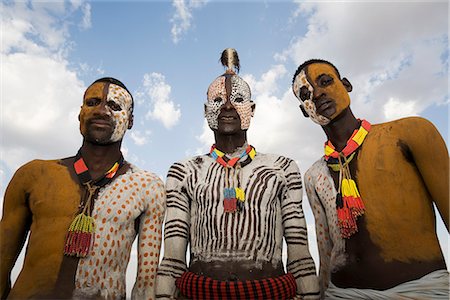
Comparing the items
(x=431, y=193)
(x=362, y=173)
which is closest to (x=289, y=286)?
(x=362, y=173)

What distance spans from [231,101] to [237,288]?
2.02 meters

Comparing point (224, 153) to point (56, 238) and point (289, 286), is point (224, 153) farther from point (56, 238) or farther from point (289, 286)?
point (56, 238)

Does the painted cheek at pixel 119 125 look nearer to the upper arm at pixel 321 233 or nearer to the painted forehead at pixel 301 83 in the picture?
the painted forehead at pixel 301 83

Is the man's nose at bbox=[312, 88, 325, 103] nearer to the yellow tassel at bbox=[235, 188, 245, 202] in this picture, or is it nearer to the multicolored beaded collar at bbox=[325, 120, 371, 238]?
the multicolored beaded collar at bbox=[325, 120, 371, 238]

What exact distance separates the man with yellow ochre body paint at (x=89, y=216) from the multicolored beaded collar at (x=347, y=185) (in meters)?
1.83

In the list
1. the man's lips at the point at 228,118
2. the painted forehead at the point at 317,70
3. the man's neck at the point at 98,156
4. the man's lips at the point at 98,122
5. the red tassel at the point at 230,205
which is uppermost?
the painted forehead at the point at 317,70

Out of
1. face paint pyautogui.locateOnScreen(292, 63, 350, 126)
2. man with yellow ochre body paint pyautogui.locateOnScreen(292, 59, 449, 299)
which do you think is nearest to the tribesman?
man with yellow ochre body paint pyautogui.locateOnScreen(292, 59, 449, 299)

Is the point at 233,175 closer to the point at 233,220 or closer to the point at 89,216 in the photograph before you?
the point at 233,220

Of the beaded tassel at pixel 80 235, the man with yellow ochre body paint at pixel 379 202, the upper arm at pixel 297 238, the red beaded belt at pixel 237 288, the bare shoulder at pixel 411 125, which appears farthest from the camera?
the upper arm at pixel 297 238

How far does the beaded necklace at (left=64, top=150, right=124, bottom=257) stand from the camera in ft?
13.1

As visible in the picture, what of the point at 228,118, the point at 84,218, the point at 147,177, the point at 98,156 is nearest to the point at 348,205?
the point at 228,118

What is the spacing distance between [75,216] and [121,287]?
0.82m

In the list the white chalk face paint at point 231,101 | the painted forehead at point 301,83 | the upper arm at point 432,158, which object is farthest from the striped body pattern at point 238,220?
the upper arm at point 432,158

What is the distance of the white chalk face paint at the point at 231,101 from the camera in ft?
15.6
